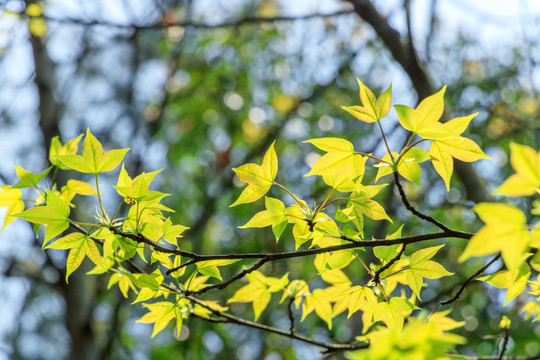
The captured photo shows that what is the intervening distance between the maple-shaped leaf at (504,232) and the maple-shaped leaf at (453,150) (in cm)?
29

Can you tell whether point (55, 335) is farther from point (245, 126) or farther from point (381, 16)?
point (381, 16)

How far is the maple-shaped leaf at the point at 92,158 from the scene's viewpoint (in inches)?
36.1

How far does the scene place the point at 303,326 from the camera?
352cm

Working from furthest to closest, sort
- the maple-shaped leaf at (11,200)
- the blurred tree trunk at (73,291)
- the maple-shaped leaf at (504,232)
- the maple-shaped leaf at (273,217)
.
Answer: the blurred tree trunk at (73,291)
the maple-shaped leaf at (11,200)
the maple-shaped leaf at (273,217)
the maple-shaped leaf at (504,232)

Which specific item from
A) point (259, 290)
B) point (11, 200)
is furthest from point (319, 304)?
point (11, 200)

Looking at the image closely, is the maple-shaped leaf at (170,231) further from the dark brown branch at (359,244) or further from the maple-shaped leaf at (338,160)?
the maple-shaped leaf at (338,160)

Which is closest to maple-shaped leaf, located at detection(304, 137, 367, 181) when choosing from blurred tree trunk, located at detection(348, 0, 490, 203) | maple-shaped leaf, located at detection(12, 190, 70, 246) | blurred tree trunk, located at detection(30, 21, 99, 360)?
maple-shaped leaf, located at detection(12, 190, 70, 246)

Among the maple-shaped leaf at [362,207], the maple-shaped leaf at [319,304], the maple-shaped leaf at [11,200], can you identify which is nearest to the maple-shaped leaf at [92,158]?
the maple-shaped leaf at [11,200]

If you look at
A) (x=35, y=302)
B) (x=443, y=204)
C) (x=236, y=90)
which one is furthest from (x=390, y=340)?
(x=35, y=302)

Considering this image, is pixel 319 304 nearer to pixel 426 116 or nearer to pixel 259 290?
pixel 259 290

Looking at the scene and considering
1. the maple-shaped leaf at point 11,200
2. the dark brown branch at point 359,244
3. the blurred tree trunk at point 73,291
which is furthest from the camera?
the blurred tree trunk at point 73,291

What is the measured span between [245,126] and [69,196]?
3.56 metres

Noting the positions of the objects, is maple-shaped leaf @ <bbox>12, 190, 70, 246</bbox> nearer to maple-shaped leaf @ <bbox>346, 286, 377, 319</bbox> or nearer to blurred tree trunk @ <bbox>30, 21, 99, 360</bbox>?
maple-shaped leaf @ <bbox>346, 286, 377, 319</bbox>

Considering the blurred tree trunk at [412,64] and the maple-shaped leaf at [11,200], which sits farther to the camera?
the blurred tree trunk at [412,64]
